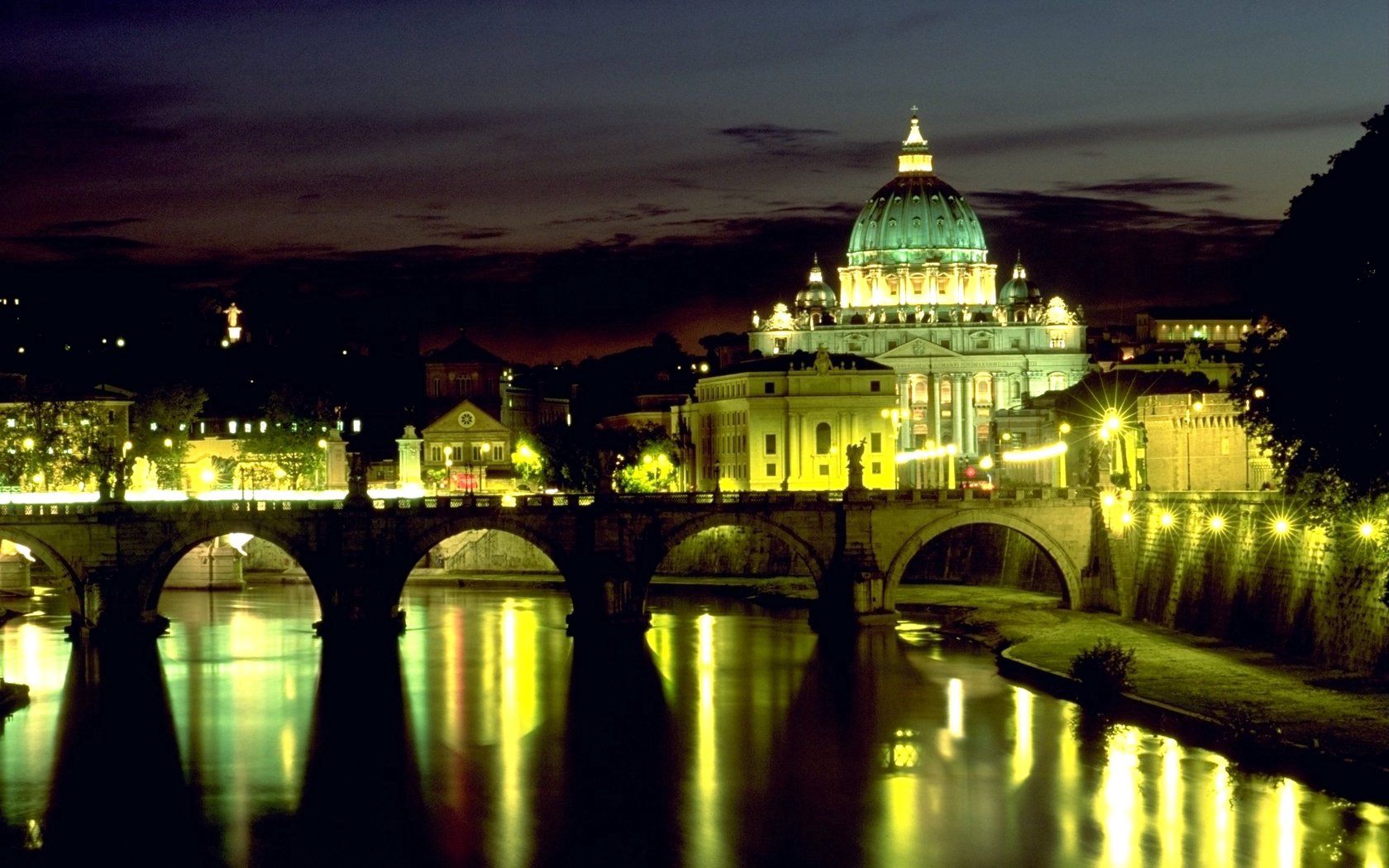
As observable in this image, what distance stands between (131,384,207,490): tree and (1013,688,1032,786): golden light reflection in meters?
64.9

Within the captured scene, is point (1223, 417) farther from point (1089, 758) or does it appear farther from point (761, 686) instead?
point (1089, 758)

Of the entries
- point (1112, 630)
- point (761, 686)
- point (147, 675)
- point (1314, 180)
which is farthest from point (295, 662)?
point (1314, 180)

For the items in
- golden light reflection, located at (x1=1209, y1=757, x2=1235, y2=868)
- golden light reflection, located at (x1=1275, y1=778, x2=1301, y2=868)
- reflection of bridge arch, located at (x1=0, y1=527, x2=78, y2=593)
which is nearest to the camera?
golden light reflection, located at (x1=1275, y1=778, x2=1301, y2=868)

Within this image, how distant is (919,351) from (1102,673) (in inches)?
5184

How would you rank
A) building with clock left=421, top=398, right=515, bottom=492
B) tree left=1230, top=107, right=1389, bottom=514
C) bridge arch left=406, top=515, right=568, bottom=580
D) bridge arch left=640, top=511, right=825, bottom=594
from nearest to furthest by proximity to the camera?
tree left=1230, top=107, right=1389, bottom=514 < bridge arch left=406, top=515, right=568, bottom=580 < bridge arch left=640, top=511, right=825, bottom=594 < building with clock left=421, top=398, right=515, bottom=492

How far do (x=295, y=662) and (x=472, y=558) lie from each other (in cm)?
3191

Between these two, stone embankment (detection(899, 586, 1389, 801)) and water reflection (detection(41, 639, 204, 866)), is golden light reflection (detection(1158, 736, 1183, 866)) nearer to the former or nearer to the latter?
stone embankment (detection(899, 586, 1389, 801))

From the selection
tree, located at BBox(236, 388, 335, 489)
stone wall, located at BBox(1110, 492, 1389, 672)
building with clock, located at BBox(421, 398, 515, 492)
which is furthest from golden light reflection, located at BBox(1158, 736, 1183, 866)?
building with clock, located at BBox(421, 398, 515, 492)

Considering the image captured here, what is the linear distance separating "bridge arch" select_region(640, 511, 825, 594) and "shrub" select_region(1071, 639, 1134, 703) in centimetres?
1879

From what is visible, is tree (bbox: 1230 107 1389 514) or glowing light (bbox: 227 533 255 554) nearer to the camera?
tree (bbox: 1230 107 1389 514)

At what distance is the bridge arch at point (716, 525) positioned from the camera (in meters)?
76.0

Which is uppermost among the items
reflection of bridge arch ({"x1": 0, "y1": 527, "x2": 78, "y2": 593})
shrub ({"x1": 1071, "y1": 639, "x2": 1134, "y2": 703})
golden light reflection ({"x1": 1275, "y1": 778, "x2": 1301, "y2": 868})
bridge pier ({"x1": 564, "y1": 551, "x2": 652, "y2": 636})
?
reflection of bridge arch ({"x1": 0, "y1": 527, "x2": 78, "y2": 593})

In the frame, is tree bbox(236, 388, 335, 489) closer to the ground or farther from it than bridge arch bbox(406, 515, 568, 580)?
farther from it

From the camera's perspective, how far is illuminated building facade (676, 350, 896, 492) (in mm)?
140000
